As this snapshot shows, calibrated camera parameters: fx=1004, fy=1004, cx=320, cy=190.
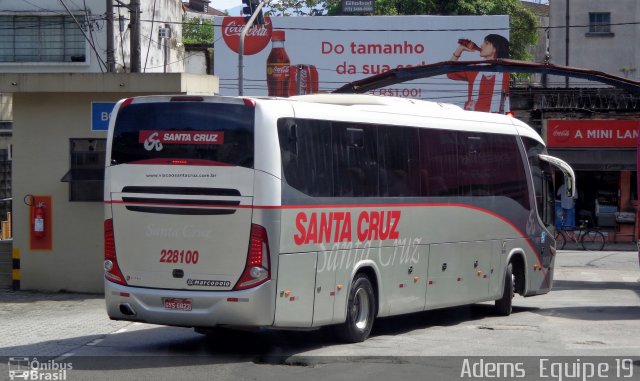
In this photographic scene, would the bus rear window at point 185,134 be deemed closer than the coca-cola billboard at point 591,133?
Yes

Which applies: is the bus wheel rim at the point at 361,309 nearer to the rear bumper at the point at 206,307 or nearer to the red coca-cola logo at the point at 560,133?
the rear bumper at the point at 206,307

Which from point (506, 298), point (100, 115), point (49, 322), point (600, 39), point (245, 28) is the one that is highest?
point (600, 39)

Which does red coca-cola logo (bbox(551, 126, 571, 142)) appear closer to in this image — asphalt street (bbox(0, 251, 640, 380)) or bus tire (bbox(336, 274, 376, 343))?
asphalt street (bbox(0, 251, 640, 380))

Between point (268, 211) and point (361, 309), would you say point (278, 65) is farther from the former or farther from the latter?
point (268, 211)

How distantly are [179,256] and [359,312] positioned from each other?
114 inches

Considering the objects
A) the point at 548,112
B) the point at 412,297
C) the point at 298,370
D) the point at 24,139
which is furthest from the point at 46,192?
the point at 548,112

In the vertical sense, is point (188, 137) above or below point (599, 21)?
below

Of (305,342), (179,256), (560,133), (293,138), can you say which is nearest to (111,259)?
(179,256)

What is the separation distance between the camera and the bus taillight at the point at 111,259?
12.2m

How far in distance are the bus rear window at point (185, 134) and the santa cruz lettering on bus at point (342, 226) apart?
3.79ft

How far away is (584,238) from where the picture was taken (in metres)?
37.3

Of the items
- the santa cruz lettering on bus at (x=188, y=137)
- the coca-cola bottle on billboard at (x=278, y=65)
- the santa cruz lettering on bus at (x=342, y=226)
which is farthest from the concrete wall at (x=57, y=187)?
the coca-cola bottle on billboard at (x=278, y=65)

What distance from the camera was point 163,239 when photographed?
1189cm

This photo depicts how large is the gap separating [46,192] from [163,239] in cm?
868
